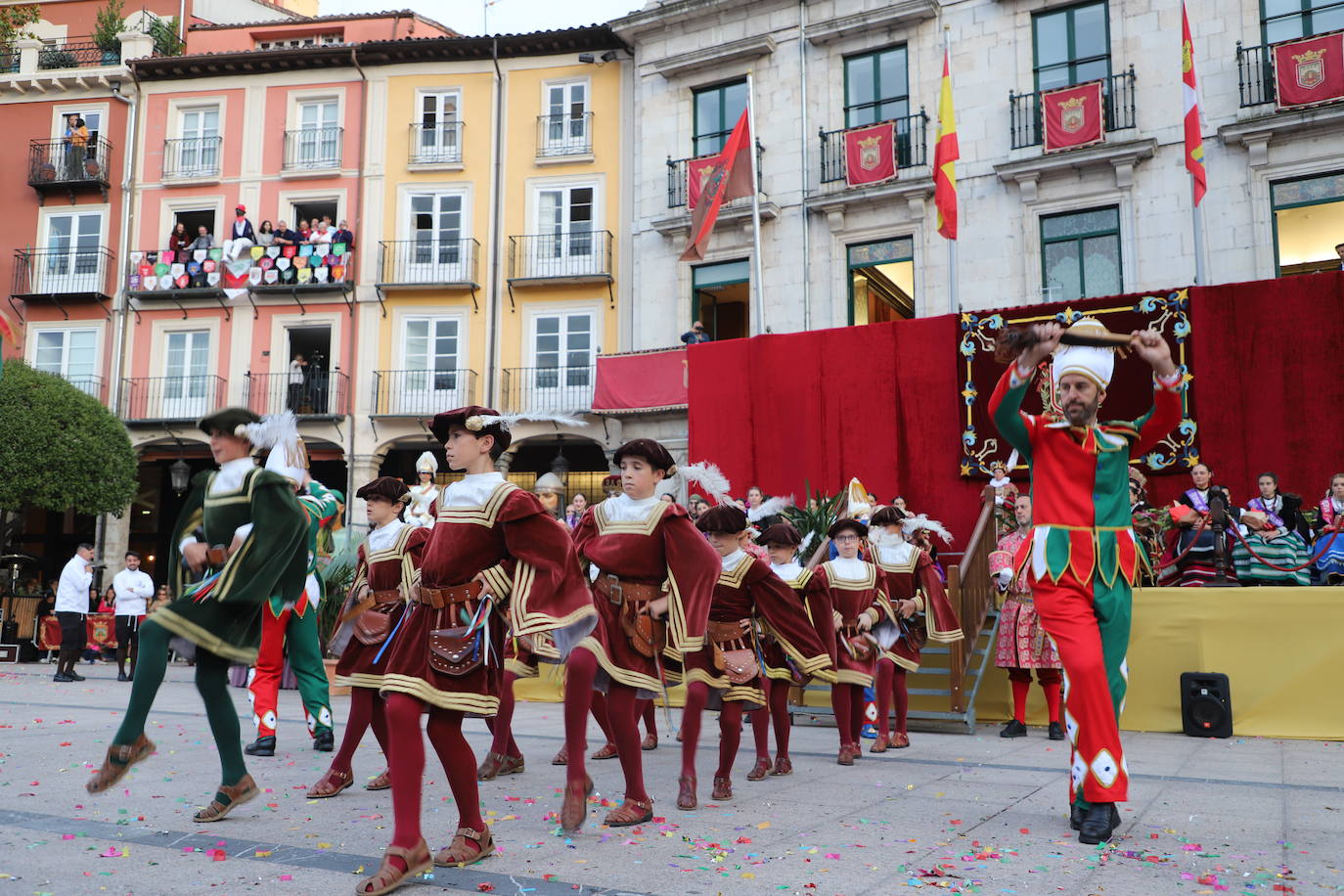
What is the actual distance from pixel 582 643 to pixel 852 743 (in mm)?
3496

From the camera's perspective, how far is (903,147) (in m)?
21.0

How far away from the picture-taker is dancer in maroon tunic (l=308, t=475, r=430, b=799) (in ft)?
20.4

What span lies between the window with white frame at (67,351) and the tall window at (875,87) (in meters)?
18.9

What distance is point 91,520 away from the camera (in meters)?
28.3

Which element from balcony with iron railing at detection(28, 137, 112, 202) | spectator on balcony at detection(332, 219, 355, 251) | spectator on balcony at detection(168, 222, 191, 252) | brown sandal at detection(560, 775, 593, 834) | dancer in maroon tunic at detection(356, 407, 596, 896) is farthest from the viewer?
balcony with iron railing at detection(28, 137, 112, 202)

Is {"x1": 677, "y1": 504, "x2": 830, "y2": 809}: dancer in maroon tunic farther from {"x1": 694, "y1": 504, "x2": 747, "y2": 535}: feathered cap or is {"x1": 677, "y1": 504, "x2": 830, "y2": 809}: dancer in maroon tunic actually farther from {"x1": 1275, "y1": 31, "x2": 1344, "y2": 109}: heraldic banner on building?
{"x1": 1275, "y1": 31, "x2": 1344, "y2": 109}: heraldic banner on building

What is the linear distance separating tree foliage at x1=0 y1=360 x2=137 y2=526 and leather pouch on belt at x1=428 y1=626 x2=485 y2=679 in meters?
22.0

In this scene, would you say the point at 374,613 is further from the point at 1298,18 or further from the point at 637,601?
the point at 1298,18

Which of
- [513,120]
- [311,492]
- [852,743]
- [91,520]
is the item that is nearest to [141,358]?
[91,520]

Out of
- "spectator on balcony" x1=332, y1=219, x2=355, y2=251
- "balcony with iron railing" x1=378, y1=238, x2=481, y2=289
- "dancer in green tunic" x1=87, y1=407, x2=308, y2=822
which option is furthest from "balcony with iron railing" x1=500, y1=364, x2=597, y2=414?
"dancer in green tunic" x1=87, y1=407, x2=308, y2=822

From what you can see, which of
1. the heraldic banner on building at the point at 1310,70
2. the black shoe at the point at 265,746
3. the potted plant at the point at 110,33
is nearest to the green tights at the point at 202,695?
the black shoe at the point at 265,746

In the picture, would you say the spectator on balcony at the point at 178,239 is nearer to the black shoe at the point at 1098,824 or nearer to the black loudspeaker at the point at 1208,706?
the black loudspeaker at the point at 1208,706

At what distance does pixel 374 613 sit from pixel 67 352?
Result: 81.1 feet

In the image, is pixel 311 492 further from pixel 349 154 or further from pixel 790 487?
pixel 349 154
